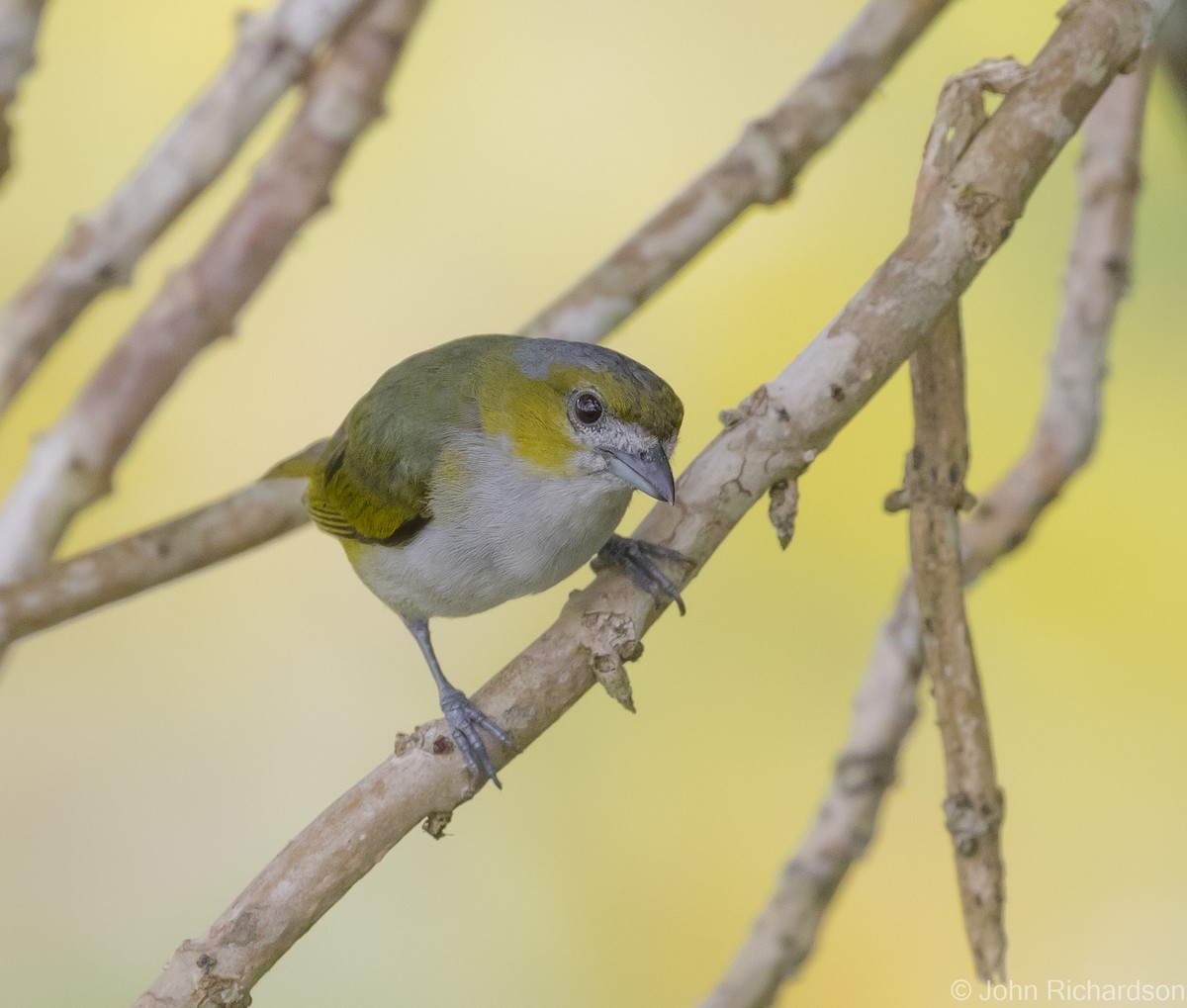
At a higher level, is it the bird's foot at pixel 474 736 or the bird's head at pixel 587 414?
the bird's head at pixel 587 414

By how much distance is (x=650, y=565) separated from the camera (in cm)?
221

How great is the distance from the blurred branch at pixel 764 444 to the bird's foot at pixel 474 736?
2 cm

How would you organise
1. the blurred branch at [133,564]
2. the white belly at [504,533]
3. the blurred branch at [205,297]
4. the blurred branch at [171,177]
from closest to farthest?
the white belly at [504,533]
the blurred branch at [133,564]
the blurred branch at [171,177]
the blurred branch at [205,297]

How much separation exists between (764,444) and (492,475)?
0.58m

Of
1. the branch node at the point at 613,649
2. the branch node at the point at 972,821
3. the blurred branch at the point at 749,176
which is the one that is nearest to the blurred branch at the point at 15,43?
the blurred branch at the point at 749,176

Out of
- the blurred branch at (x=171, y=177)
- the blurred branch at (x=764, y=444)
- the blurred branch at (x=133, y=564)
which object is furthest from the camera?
the blurred branch at (x=171, y=177)

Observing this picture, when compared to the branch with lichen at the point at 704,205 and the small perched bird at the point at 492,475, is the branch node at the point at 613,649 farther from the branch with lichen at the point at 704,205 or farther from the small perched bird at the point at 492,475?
the branch with lichen at the point at 704,205

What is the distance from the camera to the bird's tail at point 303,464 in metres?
2.93

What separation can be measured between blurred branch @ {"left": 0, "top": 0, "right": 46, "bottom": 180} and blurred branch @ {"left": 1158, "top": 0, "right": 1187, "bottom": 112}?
8.00 feet

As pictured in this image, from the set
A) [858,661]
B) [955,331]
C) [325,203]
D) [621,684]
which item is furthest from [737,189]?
[858,661]

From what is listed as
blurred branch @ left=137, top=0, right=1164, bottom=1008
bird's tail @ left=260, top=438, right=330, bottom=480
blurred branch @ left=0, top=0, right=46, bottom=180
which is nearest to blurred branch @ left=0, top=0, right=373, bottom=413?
blurred branch @ left=0, top=0, right=46, bottom=180

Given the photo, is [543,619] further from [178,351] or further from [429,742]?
[429,742]

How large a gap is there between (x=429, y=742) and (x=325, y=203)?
1.80 metres

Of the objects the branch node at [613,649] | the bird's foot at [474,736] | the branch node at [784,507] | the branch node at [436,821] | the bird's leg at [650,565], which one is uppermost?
the branch node at [784,507]
